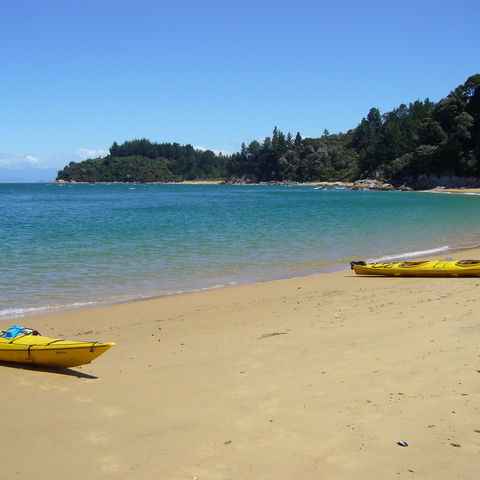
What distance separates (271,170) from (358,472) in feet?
642

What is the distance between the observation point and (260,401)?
18.4 feet

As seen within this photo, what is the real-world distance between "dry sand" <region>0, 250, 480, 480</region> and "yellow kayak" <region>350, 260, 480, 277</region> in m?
4.15

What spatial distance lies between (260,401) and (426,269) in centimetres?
1008

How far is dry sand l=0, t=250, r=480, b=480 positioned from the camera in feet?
14.4

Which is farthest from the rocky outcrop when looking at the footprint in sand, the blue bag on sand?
the footprint in sand

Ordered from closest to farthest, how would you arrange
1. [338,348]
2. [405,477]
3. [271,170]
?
[405,477], [338,348], [271,170]

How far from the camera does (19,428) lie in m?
5.35

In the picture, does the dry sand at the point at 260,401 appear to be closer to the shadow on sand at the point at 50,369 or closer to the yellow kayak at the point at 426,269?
the shadow on sand at the point at 50,369

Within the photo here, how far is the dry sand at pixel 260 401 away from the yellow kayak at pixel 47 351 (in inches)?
6.2

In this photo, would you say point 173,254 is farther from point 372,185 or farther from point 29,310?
point 372,185

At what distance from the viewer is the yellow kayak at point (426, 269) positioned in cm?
1386

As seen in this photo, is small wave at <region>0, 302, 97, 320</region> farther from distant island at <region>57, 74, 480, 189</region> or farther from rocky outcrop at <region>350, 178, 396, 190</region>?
rocky outcrop at <region>350, 178, 396, 190</region>

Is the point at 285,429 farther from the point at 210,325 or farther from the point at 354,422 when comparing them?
the point at 210,325

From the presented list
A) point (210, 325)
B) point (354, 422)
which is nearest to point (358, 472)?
point (354, 422)
